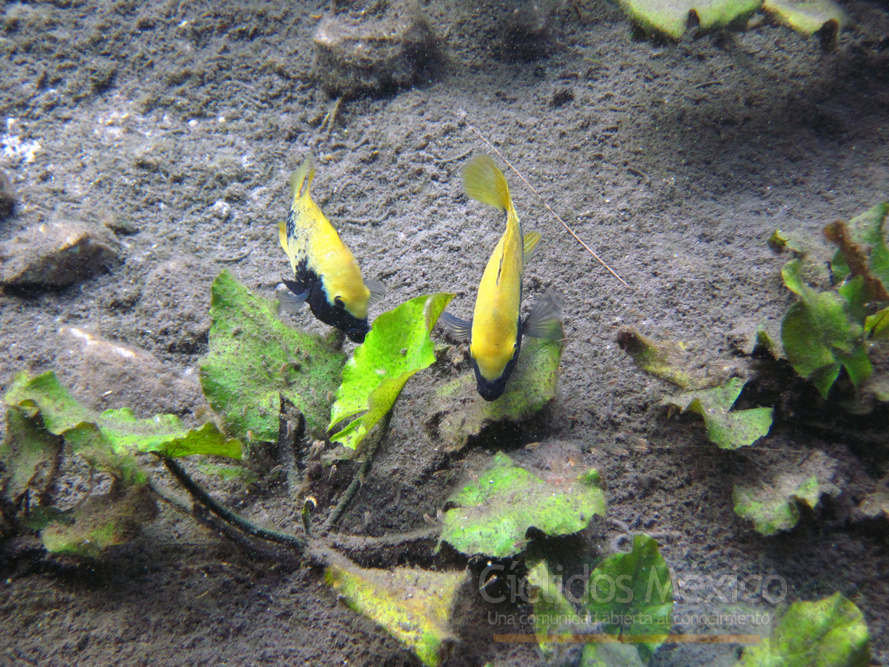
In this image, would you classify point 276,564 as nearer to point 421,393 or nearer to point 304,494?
point 304,494

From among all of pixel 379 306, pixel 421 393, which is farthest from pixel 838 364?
pixel 379 306

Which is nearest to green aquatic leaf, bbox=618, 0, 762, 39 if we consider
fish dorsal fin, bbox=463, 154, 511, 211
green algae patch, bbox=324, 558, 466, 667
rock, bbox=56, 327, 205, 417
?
fish dorsal fin, bbox=463, 154, 511, 211

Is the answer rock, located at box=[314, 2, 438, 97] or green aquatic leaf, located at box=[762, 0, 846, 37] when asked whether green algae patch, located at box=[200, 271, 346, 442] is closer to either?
rock, located at box=[314, 2, 438, 97]

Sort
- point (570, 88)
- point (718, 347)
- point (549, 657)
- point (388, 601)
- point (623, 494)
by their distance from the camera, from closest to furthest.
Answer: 1. point (549, 657)
2. point (388, 601)
3. point (623, 494)
4. point (718, 347)
5. point (570, 88)

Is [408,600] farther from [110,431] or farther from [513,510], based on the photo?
[110,431]

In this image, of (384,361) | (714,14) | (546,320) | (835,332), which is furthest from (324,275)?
(714,14)

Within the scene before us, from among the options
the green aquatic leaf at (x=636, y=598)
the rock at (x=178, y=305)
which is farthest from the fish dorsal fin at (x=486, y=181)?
the rock at (x=178, y=305)

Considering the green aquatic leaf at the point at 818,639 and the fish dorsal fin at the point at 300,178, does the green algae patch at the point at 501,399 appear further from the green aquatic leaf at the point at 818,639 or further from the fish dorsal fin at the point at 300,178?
the fish dorsal fin at the point at 300,178
